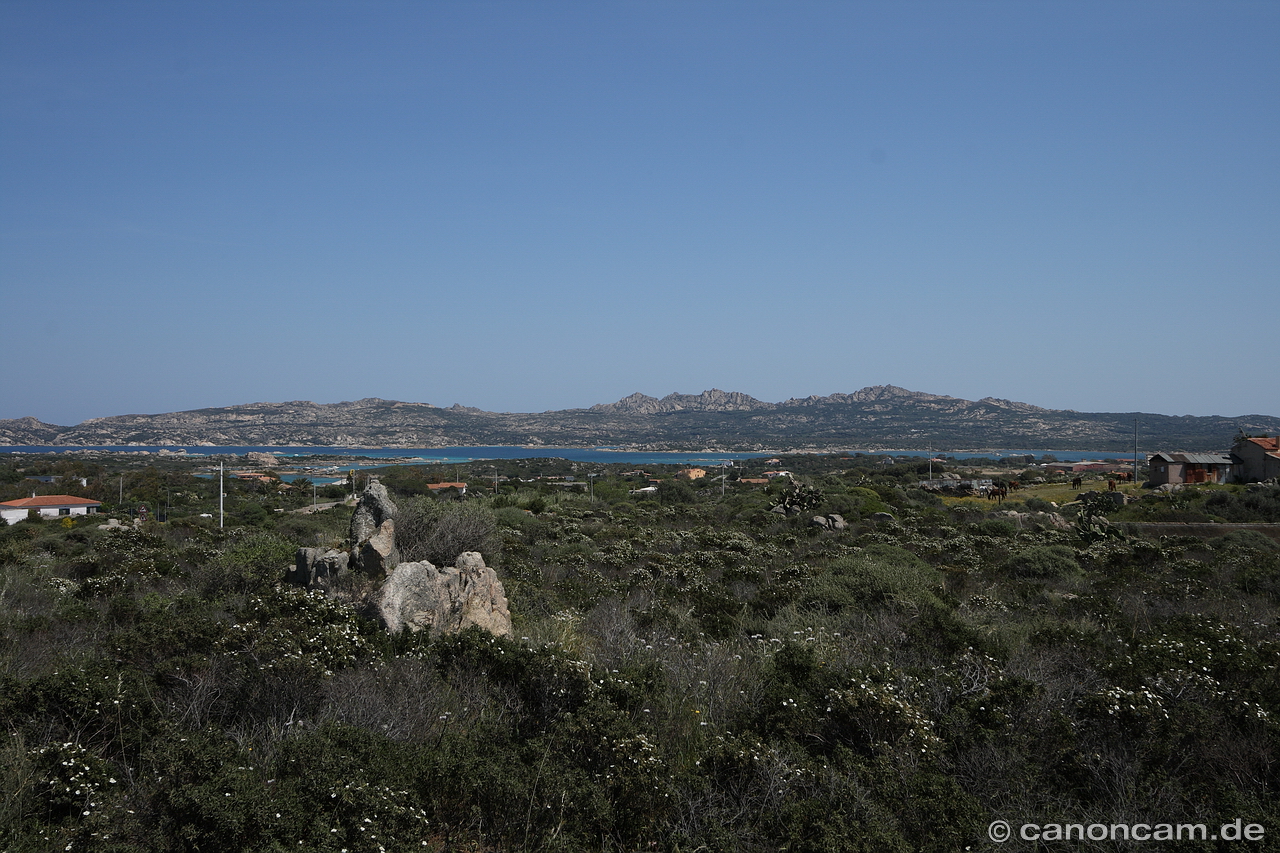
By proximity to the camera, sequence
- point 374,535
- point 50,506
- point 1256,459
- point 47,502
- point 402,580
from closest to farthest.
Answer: point 402,580 → point 374,535 → point 50,506 → point 47,502 → point 1256,459

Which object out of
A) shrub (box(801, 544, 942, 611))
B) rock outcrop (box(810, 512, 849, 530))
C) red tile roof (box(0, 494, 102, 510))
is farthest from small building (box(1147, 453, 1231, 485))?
red tile roof (box(0, 494, 102, 510))

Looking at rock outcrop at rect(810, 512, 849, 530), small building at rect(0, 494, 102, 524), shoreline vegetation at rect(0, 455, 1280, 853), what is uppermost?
shoreline vegetation at rect(0, 455, 1280, 853)

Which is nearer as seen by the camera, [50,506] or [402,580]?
[402,580]

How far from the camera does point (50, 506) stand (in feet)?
143

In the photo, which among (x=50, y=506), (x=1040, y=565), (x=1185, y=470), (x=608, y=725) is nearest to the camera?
(x=608, y=725)

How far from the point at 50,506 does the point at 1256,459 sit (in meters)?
73.6

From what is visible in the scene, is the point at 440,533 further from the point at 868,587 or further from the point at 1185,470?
the point at 1185,470

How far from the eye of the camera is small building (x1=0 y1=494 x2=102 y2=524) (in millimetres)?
41338

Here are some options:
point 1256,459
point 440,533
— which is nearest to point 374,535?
point 440,533

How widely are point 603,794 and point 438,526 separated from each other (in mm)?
6808

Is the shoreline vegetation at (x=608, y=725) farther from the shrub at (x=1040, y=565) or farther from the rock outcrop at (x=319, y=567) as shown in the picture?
the shrub at (x=1040, y=565)

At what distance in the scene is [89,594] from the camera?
10211mm

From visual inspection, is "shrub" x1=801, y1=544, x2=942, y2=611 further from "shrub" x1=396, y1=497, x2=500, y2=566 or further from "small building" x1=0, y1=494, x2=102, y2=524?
"small building" x1=0, y1=494, x2=102, y2=524

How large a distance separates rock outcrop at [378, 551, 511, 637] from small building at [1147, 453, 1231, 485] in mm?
49884
